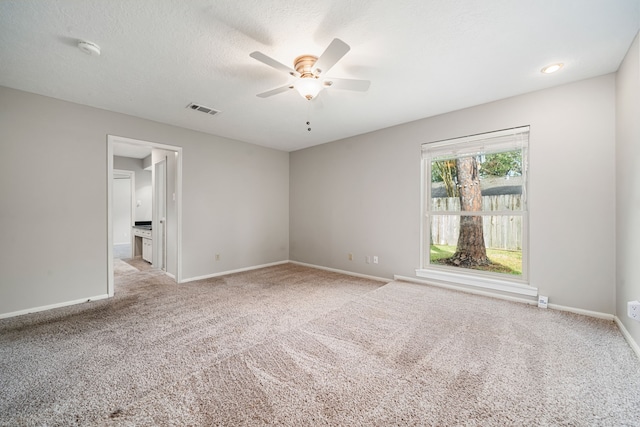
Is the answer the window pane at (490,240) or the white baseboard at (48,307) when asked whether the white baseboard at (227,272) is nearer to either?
the white baseboard at (48,307)

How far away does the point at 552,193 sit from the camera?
2.85 m

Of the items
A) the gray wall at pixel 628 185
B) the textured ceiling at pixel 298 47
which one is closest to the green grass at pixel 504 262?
the gray wall at pixel 628 185

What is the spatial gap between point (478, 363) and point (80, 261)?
440cm

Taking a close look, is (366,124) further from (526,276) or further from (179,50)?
(526,276)

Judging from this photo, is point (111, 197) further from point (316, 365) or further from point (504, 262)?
point (504, 262)

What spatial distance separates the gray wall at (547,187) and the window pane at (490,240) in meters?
0.23

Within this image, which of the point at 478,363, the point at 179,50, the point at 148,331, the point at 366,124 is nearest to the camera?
the point at 478,363

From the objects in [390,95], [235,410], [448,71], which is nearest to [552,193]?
[448,71]

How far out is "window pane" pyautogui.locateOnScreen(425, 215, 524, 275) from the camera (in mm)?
3207

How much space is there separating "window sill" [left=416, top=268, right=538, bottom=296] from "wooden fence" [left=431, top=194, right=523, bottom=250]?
431 mm

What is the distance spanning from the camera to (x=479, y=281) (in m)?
3.35

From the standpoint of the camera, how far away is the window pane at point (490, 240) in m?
3.21

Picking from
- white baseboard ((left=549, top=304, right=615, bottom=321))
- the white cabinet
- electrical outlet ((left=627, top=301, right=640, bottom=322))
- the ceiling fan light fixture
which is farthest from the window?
the white cabinet

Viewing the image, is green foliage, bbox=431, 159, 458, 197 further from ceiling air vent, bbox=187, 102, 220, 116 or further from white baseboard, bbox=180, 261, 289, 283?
white baseboard, bbox=180, 261, 289, 283
